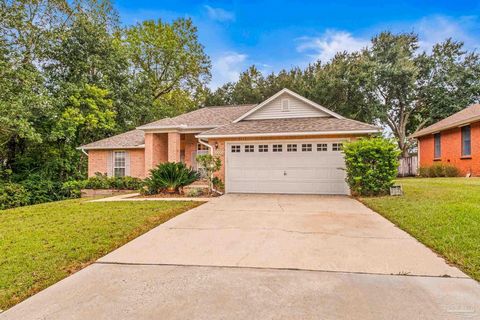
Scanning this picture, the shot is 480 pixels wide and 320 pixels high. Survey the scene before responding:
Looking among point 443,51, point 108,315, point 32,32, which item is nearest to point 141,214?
point 108,315

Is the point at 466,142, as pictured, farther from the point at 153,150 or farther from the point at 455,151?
the point at 153,150

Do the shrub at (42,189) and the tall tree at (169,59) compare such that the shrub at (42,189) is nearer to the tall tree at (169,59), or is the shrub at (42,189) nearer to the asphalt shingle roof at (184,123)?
the asphalt shingle roof at (184,123)

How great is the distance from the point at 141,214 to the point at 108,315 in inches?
199

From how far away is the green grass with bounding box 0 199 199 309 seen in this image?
12.8 ft

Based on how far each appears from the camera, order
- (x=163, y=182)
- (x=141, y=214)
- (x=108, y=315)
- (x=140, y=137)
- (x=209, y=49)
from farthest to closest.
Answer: (x=209, y=49)
(x=140, y=137)
(x=163, y=182)
(x=141, y=214)
(x=108, y=315)

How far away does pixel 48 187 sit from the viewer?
1734cm

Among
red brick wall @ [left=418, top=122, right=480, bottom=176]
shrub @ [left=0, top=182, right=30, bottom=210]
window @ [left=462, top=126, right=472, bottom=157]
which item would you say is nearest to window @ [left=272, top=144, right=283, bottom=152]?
red brick wall @ [left=418, top=122, right=480, bottom=176]

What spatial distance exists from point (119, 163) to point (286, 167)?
10.4 metres

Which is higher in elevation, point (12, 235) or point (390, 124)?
point (390, 124)

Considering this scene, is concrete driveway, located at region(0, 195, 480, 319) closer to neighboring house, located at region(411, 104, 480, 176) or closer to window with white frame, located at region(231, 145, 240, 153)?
window with white frame, located at region(231, 145, 240, 153)

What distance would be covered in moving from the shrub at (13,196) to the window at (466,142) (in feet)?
80.9

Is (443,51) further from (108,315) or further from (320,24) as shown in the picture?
(108,315)

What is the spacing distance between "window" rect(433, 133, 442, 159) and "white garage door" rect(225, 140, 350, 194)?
11675mm

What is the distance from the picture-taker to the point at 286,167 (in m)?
12.1
